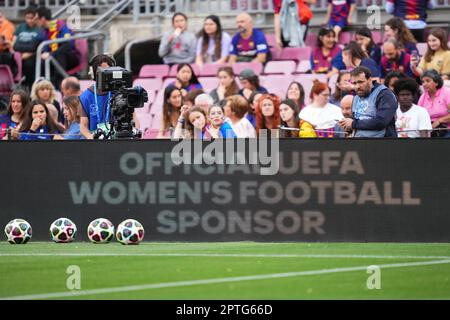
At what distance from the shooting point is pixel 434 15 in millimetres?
22516

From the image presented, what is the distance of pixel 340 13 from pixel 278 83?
6.49 feet

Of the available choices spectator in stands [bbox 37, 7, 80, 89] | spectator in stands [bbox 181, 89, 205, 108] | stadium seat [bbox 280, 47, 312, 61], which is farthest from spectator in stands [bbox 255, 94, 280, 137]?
spectator in stands [bbox 37, 7, 80, 89]

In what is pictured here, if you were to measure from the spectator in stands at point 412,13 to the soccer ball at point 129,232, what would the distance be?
25.9 feet

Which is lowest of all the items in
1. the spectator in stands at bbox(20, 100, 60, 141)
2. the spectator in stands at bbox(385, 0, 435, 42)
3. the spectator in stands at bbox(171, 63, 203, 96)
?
the spectator in stands at bbox(20, 100, 60, 141)

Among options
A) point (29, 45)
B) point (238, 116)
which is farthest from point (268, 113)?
point (29, 45)

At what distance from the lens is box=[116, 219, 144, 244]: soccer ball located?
591 inches

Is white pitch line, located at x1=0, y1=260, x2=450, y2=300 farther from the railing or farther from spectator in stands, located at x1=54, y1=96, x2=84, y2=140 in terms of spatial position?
the railing

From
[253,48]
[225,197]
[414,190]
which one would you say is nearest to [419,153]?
[414,190]

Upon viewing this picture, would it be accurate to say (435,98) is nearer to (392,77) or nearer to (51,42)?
(392,77)

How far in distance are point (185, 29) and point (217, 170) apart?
25.1ft

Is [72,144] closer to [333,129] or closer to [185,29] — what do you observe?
[333,129]

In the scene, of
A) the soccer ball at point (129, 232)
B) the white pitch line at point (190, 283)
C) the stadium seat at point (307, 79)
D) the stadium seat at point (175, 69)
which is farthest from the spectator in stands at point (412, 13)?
the white pitch line at point (190, 283)

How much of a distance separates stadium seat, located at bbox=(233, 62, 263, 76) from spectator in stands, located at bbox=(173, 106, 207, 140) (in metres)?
4.46

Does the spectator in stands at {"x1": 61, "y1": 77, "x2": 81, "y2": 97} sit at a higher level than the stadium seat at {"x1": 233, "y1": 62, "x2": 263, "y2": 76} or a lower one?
lower
